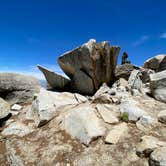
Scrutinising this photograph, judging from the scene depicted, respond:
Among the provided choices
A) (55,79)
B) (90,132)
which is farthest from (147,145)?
(55,79)

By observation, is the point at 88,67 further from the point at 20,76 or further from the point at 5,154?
the point at 5,154

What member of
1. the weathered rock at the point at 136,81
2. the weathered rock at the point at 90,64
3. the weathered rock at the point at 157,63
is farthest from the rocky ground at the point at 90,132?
the weathered rock at the point at 157,63

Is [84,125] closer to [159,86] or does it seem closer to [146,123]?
[146,123]

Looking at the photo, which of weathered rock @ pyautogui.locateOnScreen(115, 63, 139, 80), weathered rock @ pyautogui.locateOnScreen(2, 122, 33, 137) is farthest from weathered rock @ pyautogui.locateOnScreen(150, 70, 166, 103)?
weathered rock @ pyautogui.locateOnScreen(2, 122, 33, 137)

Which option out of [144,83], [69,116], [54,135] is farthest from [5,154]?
[144,83]

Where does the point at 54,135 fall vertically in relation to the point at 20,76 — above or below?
below

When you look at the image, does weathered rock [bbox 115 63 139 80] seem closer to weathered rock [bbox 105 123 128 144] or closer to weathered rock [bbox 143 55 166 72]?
weathered rock [bbox 143 55 166 72]

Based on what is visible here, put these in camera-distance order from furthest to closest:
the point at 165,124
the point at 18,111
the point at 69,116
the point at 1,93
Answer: the point at 1,93, the point at 18,111, the point at 69,116, the point at 165,124

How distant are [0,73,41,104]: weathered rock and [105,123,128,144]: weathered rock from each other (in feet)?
32.0

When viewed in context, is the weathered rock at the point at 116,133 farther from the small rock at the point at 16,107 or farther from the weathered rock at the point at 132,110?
the small rock at the point at 16,107

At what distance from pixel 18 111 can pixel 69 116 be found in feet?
18.5

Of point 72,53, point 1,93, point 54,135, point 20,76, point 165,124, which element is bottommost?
point 54,135

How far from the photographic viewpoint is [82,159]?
675cm

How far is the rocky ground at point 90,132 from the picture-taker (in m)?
6.57
